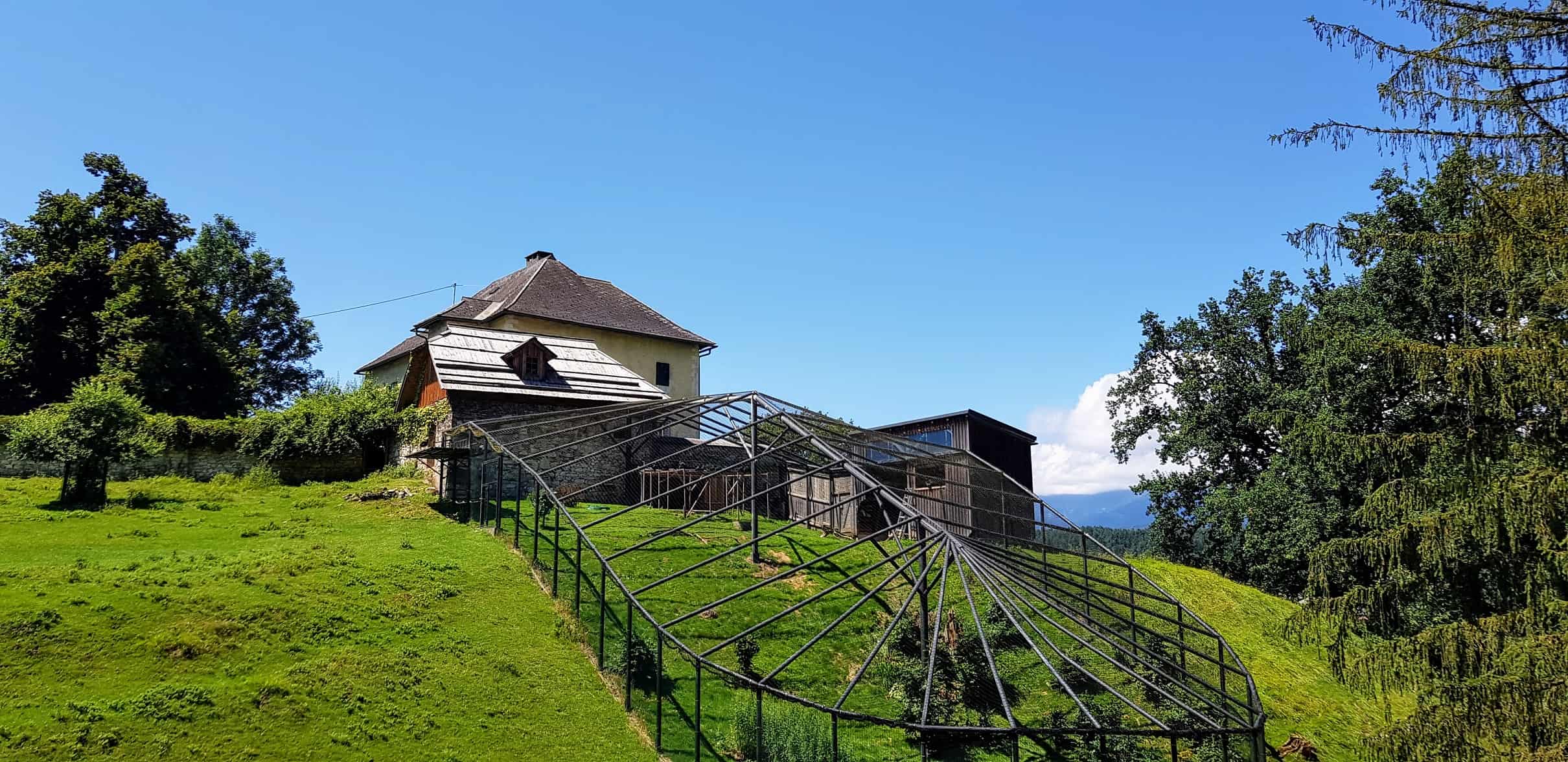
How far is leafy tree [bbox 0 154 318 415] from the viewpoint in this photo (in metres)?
29.9

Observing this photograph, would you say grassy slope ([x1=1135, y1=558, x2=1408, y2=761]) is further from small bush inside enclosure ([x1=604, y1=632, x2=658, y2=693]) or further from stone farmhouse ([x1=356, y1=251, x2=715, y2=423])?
stone farmhouse ([x1=356, y1=251, x2=715, y2=423])

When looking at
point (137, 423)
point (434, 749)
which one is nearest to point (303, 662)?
point (434, 749)

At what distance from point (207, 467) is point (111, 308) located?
7651 mm

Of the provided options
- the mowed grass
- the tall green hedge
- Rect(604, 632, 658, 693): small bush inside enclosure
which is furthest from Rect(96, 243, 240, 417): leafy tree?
Rect(604, 632, 658, 693): small bush inside enclosure

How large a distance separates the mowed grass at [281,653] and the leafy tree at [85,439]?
7.68 feet

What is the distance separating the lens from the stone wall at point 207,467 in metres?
25.6

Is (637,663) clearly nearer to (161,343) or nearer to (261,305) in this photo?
(161,343)

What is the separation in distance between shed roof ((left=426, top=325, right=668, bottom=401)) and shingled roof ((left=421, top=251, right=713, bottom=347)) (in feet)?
22.6

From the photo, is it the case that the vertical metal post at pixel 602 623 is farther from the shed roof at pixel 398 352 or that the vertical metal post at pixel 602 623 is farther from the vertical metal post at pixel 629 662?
the shed roof at pixel 398 352

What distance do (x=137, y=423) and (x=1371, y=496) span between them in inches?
1029

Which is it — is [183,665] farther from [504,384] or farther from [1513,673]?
[1513,673]

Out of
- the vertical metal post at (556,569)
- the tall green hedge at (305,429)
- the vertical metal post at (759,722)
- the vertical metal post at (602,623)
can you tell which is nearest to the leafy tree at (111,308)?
the tall green hedge at (305,429)

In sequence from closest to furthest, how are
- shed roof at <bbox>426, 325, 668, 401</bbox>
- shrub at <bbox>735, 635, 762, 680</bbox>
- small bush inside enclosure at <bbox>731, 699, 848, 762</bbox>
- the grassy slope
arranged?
small bush inside enclosure at <bbox>731, 699, 848, 762</bbox> → shrub at <bbox>735, 635, 762, 680</bbox> → the grassy slope → shed roof at <bbox>426, 325, 668, 401</bbox>

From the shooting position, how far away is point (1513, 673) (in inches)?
374
